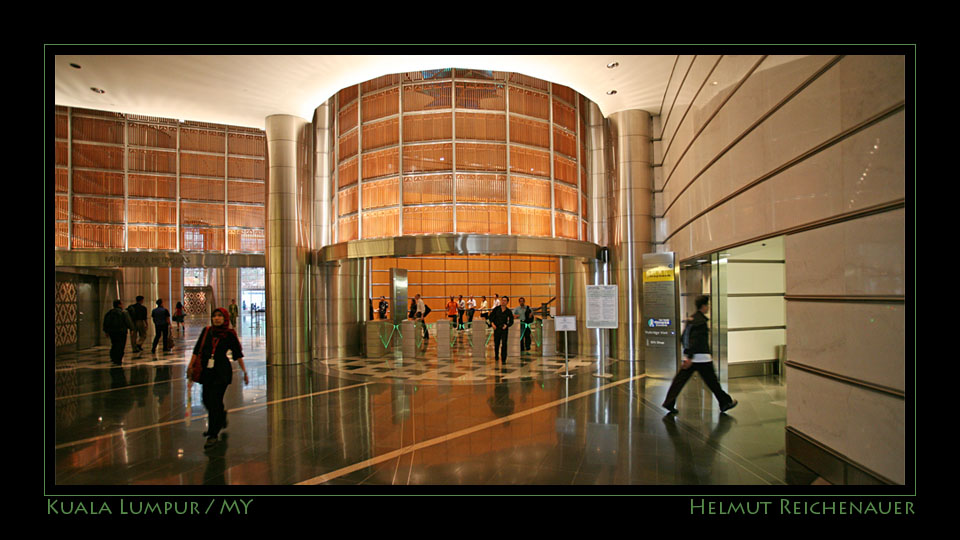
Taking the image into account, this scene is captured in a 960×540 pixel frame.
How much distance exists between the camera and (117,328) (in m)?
12.5

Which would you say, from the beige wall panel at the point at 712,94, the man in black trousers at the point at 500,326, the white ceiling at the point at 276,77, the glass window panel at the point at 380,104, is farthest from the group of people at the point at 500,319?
the white ceiling at the point at 276,77

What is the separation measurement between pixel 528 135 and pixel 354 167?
454 centimetres

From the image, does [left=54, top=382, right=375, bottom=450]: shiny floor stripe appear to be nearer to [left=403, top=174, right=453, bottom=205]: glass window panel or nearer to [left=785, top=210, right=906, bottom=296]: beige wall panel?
[left=403, top=174, right=453, bottom=205]: glass window panel

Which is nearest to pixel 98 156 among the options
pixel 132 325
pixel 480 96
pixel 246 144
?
pixel 246 144

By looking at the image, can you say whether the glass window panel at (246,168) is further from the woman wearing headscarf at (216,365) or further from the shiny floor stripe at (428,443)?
the shiny floor stripe at (428,443)

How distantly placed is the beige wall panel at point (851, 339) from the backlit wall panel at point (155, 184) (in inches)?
528

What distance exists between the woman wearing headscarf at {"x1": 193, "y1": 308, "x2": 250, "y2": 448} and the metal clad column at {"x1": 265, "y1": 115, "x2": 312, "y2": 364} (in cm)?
662

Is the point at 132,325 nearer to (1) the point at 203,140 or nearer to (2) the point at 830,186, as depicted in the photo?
(1) the point at 203,140

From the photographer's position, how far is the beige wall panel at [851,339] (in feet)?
12.6

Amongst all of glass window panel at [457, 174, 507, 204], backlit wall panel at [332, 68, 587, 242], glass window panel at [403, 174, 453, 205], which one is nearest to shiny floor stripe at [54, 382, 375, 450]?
backlit wall panel at [332, 68, 587, 242]

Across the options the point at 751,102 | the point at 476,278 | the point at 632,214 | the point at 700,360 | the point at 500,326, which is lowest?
the point at 500,326

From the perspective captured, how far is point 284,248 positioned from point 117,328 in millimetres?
4652

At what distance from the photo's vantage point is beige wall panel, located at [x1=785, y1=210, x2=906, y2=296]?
12.5ft
